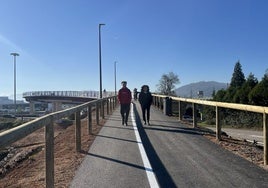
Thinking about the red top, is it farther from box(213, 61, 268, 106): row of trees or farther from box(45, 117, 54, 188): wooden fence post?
box(213, 61, 268, 106): row of trees

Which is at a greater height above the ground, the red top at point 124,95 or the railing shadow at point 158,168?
the red top at point 124,95

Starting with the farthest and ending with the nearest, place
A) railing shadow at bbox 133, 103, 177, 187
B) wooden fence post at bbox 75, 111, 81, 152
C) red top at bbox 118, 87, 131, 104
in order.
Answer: red top at bbox 118, 87, 131, 104
wooden fence post at bbox 75, 111, 81, 152
railing shadow at bbox 133, 103, 177, 187

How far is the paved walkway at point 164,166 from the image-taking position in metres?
7.50

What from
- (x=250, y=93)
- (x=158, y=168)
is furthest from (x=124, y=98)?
(x=250, y=93)

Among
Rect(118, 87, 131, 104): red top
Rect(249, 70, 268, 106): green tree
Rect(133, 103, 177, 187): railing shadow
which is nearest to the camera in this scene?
Rect(133, 103, 177, 187): railing shadow

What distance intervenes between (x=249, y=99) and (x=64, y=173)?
4568 centimetres

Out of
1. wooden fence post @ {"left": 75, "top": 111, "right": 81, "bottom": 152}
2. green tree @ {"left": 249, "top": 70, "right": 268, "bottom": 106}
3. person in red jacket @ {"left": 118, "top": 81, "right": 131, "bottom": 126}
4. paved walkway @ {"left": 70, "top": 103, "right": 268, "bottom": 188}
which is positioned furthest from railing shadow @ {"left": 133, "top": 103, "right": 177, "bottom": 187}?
green tree @ {"left": 249, "top": 70, "right": 268, "bottom": 106}

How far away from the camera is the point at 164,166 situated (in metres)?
8.82

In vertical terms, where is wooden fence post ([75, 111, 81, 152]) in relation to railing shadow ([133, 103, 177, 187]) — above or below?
above

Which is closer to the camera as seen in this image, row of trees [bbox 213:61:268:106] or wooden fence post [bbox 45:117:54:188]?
wooden fence post [bbox 45:117:54:188]

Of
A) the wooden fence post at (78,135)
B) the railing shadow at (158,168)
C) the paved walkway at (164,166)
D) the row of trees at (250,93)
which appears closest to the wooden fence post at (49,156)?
the paved walkway at (164,166)

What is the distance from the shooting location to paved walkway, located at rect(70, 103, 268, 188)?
24.6 ft

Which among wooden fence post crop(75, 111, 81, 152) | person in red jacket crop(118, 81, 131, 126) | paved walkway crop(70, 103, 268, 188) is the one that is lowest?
paved walkway crop(70, 103, 268, 188)

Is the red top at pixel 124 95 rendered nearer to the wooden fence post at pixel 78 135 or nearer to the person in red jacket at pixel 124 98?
the person in red jacket at pixel 124 98
